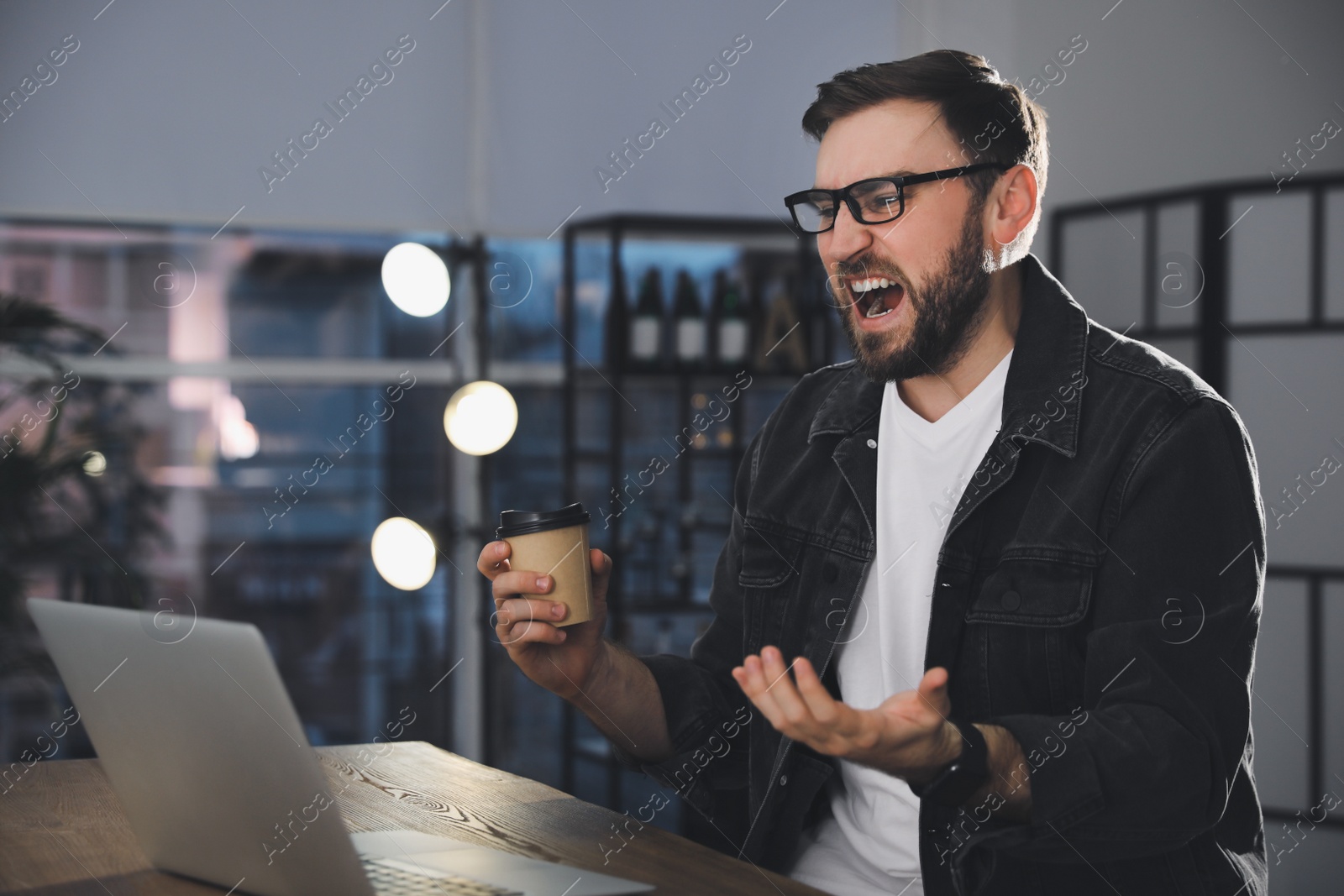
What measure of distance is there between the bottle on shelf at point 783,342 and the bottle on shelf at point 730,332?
7 cm

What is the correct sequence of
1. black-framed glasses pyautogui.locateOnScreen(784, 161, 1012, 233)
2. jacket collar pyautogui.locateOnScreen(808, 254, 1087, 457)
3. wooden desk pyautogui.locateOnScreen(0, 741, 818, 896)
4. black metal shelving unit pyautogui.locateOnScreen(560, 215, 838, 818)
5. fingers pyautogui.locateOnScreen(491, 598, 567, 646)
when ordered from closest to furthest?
wooden desk pyautogui.locateOnScreen(0, 741, 818, 896) → fingers pyautogui.locateOnScreen(491, 598, 567, 646) → jacket collar pyautogui.locateOnScreen(808, 254, 1087, 457) → black-framed glasses pyautogui.locateOnScreen(784, 161, 1012, 233) → black metal shelving unit pyautogui.locateOnScreen(560, 215, 838, 818)

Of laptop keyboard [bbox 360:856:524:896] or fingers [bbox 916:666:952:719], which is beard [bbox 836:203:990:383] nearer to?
fingers [bbox 916:666:952:719]

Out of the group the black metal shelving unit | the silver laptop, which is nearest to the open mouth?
the silver laptop

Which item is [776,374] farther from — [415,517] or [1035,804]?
[1035,804]

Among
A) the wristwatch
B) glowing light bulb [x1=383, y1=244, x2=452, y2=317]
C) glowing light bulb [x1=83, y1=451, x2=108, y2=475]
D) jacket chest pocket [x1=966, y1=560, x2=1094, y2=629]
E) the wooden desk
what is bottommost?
the wooden desk

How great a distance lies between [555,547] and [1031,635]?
55 cm

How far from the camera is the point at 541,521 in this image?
1.21 m

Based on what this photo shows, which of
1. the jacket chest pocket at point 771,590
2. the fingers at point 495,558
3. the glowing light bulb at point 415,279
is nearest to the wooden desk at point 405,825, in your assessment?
the fingers at point 495,558

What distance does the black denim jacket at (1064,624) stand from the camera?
45.8 inches

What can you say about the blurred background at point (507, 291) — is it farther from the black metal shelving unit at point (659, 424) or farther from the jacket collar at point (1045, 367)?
the jacket collar at point (1045, 367)

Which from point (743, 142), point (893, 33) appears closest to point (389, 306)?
point (743, 142)

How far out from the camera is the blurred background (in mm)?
3215

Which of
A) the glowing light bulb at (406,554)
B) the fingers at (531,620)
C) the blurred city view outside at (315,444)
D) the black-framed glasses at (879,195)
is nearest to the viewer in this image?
the fingers at (531,620)

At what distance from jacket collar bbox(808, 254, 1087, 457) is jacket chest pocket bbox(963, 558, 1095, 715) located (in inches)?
5.8
